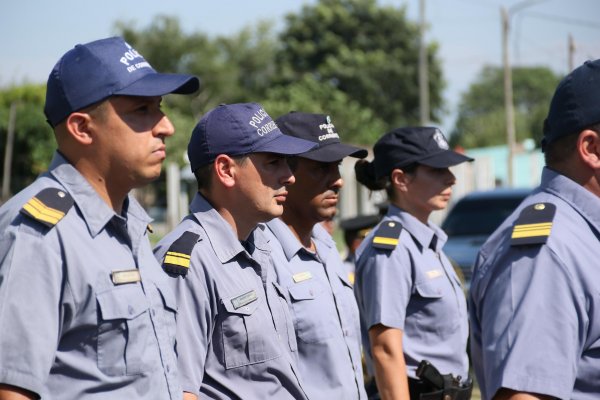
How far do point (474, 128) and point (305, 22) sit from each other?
132 ft

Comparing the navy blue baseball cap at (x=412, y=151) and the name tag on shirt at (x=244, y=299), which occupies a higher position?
the name tag on shirt at (x=244, y=299)

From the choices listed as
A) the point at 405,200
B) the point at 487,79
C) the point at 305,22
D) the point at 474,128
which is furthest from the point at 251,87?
the point at 487,79

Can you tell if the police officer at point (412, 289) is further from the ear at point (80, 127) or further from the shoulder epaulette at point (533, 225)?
the ear at point (80, 127)

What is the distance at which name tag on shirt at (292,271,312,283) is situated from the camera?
417 centimetres

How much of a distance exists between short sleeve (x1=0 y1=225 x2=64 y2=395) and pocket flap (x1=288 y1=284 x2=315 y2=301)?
1.61 m

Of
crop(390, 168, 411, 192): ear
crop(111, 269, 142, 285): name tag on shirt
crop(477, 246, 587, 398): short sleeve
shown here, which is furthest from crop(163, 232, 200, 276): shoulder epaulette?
crop(390, 168, 411, 192): ear

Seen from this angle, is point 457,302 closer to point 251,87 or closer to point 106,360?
point 106,360

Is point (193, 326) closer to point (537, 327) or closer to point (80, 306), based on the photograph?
point (80, 306)

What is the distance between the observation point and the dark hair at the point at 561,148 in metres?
2.82

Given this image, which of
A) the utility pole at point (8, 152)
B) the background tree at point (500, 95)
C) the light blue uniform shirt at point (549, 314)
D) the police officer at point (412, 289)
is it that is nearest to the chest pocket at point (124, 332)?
the light blue uniform shirt at point (549, 314)

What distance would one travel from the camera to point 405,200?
5277 mm

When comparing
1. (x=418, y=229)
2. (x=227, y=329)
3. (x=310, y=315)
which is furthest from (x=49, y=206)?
(x=418, y=229)

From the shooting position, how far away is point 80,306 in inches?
105

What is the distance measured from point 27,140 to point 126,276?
45726 mm
